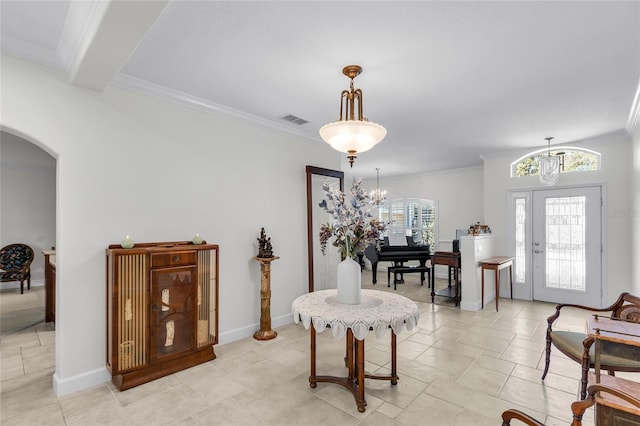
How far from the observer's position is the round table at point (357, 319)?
7.16ft

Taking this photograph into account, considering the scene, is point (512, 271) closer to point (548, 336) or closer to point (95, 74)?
point (548, 336)

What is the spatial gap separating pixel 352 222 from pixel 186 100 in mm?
2247

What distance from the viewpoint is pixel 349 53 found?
2.49 meters

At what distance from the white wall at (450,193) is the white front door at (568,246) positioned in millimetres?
1961

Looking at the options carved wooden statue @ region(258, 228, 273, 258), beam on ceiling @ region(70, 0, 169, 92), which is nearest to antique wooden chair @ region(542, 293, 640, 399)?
carved wooden statue @ region(258, 228, 273, 258)

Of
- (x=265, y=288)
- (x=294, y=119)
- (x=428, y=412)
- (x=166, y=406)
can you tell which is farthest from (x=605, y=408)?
(x=294, y=119)

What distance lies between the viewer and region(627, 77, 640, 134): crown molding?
Answer: 3.37 meters

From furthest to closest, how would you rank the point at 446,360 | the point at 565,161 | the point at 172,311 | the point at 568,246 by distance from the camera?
the point at 565,161 → the point at 568,246 → the point at 446,360 → the point at 172,311

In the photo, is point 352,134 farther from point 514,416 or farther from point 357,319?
point 514,416

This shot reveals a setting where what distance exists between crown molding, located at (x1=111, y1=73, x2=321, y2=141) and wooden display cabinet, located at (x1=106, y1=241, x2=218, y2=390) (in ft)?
4.88

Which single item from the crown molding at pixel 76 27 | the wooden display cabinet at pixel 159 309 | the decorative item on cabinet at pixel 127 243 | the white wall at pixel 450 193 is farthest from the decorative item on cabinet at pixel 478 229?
the crown molding at pixel 76 27

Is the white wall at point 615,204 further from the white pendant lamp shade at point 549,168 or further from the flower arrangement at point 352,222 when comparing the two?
the flower arrangement at point 352,222

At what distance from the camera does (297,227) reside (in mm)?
4566

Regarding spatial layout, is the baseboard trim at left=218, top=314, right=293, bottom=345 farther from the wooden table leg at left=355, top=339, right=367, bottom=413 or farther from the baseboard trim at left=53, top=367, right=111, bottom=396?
the wooden table leg at left=355, top=339, right=367, bottom=413
